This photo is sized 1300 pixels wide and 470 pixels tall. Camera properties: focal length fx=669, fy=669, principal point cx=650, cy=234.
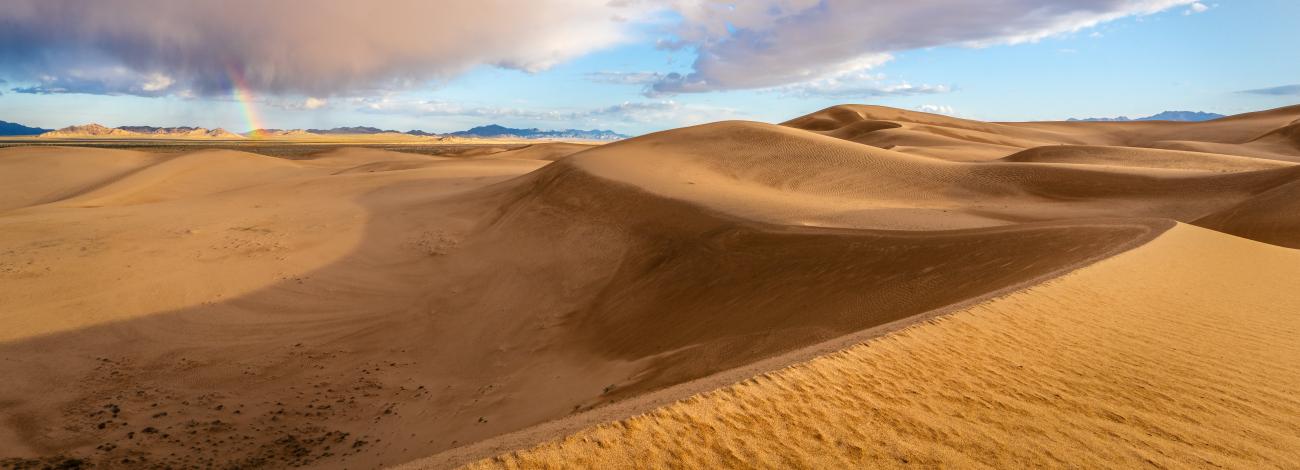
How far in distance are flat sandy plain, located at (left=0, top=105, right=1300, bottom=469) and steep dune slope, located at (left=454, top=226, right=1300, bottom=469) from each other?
0.09 ft

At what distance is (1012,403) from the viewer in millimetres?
4473

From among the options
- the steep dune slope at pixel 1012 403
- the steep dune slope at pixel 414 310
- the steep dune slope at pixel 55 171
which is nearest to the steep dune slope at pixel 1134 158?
the steep dune slope at pixel 414 310

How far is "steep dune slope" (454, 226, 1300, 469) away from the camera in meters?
3.77

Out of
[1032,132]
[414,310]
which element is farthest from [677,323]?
[1032,132]

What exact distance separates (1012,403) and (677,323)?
223 inches

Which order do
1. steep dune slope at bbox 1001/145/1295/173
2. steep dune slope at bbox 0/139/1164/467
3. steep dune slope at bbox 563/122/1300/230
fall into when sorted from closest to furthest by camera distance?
steep dune slope at bbox 0/139/1164/467 < steep dune slope at bbox 563/122/1300/230 < steep dune slope at bbox 1001/145/1295/173

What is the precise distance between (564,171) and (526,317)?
32.6ft

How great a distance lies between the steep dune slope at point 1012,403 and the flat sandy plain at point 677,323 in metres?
0.03

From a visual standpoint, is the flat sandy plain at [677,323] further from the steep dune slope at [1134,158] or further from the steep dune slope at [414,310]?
the steep dune slope at [1134,158]

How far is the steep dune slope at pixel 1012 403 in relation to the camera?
3.77 m

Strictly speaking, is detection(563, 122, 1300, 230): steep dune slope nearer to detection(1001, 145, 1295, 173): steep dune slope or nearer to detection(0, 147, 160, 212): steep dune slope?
detection(1001, 145, 1295, 173): steep dune slope

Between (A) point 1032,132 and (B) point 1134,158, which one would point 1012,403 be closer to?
(B) point 1134,158

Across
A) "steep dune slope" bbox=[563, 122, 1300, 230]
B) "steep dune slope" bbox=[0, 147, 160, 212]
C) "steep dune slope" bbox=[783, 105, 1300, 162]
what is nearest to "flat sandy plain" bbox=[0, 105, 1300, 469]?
"steep dune slope" bbox=[563, 122, 1300, 230]

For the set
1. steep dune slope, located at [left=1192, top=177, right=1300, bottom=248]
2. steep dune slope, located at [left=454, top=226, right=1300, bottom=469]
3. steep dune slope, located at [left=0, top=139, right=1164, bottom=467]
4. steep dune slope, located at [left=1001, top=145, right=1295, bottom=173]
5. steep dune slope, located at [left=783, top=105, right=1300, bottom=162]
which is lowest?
steep dune slope, located at [left=0, top=139, right=1164, bottom=467]
